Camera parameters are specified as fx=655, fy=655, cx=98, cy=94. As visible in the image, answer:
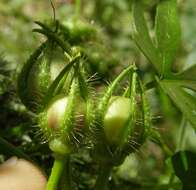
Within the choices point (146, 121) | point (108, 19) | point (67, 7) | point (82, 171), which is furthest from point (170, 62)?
point (108, 19)

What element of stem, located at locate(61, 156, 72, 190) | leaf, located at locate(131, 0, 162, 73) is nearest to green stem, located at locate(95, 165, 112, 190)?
stem, located at locate(61, 156, 72, 190)

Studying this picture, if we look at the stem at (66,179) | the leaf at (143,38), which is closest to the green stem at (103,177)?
the stem at (66,179)

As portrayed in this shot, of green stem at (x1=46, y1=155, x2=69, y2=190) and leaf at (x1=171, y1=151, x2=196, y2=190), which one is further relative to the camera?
leaf at (x1=171, y1=151, x2=196, y2=190)

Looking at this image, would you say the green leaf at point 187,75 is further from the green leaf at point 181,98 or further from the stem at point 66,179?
the stem at point 66,179

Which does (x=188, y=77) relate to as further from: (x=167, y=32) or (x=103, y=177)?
(x=103, y=177)

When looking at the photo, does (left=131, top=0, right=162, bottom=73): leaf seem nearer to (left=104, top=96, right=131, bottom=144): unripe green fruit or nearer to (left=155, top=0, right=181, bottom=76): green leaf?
(left=155, top=0, right=181, bottom=76): green leaf

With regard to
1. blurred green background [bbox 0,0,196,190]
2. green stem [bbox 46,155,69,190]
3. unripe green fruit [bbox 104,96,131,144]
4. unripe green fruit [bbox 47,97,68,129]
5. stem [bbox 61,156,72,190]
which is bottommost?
blurred green background [bbox 0,0,196,190]

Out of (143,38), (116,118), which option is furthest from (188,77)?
(116,118)

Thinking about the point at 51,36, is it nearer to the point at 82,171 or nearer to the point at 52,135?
the point at 52,135
